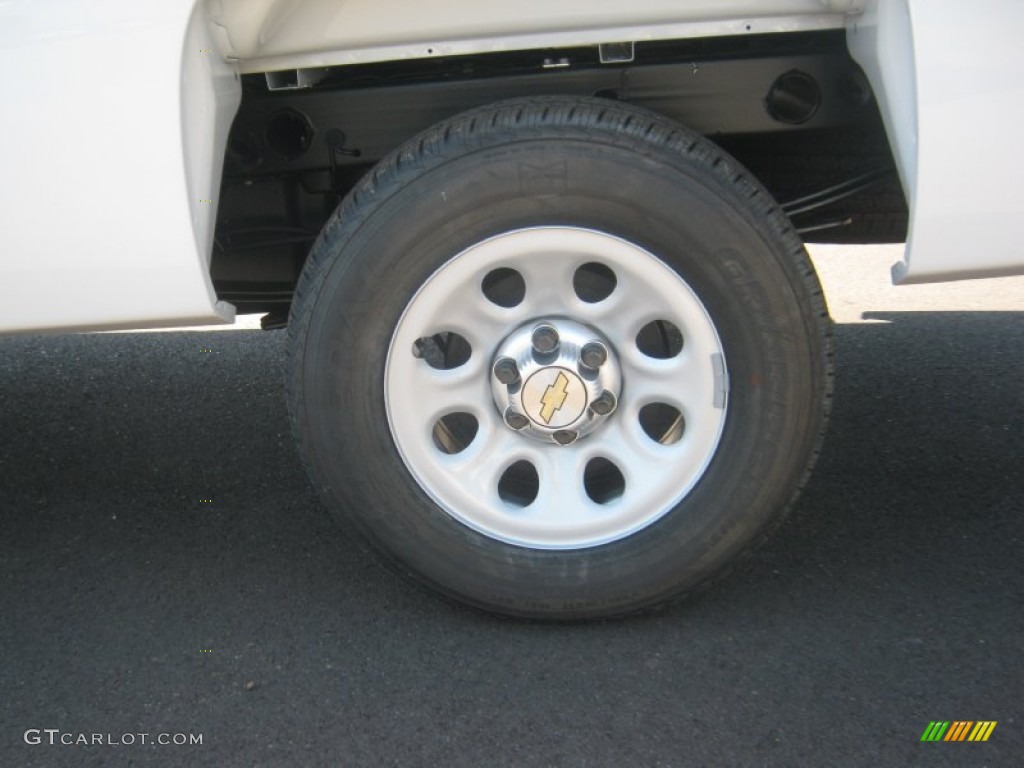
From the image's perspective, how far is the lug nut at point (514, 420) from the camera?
2.29 meters

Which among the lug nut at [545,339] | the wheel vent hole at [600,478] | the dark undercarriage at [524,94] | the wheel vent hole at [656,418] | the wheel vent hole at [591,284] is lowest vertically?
the wheel vent hole at [600,478]

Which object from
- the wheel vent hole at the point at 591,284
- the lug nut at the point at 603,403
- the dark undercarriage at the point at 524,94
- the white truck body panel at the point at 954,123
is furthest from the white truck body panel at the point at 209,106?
the lug nut at the point at 603,403

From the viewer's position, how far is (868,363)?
397cm

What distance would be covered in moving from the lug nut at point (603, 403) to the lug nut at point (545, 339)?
0.45ft

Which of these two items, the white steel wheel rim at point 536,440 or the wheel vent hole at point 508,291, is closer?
the white steel wheel rim at point 536,440

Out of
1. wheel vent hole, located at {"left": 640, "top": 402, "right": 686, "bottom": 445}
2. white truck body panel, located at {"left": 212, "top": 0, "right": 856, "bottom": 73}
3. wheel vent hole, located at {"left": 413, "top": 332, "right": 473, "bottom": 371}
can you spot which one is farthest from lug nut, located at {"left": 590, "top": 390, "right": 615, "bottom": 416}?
white truck body panel, located at {"left": 212, "top": 0, "right": 856, "bottom": 73}

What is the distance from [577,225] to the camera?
215 cm

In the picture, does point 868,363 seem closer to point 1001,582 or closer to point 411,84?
point 1001,582

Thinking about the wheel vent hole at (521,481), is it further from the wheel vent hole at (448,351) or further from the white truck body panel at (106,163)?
the white truck body panel at (106,163)

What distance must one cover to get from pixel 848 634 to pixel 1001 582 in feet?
1.42

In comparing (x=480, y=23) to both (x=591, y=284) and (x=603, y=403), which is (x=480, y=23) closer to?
(x=591, y=284)

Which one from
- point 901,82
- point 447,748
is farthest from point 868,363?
point 447,748

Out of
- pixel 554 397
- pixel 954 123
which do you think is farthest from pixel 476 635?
pixel 954 123

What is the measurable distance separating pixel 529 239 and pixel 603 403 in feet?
1.22
